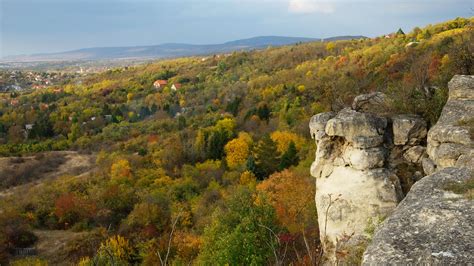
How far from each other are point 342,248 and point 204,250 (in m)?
8.86

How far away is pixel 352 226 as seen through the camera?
11.8 meters

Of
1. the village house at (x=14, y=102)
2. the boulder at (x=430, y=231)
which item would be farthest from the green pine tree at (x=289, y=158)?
the village house at (x=14, y=102)

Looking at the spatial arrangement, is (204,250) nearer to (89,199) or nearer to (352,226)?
(352,226)

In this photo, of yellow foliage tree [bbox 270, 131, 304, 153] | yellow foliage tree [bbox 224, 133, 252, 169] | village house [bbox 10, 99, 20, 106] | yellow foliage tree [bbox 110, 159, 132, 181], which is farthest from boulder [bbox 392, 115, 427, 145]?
village house [bbox 10, 99, 20, 106]

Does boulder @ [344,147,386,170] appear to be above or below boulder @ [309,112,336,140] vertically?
below

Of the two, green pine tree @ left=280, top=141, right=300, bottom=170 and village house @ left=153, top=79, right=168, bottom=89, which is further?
village house @ left=153, top=79, right=168, bottom=89

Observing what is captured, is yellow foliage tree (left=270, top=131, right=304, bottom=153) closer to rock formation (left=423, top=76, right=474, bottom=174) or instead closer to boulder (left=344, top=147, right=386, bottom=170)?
boulder (left=344, top=147, right=386, bottom=170)

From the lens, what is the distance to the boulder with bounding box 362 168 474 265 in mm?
5590

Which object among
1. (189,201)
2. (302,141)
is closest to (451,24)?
(302,141)

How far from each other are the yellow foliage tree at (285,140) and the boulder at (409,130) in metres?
31.3

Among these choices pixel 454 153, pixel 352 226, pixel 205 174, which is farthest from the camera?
pixel 205 174

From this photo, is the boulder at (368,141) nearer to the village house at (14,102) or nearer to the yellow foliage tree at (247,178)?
the yellow foliage tree at (247,178)

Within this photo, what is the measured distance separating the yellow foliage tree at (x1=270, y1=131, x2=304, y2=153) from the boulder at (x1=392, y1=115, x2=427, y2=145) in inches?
1233

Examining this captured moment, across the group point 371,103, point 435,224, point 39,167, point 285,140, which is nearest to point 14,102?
point 39,167
